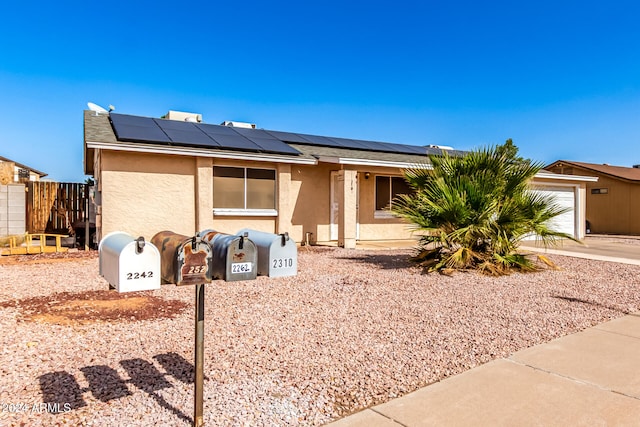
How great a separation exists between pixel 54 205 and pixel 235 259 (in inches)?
572

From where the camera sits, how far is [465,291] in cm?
724

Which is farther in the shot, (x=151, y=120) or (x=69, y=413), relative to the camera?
(x=151, y=120)

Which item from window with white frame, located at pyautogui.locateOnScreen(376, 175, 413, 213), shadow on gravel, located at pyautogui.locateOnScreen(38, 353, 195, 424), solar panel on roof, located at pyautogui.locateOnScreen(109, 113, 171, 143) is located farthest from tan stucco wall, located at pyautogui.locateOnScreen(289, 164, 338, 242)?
shadow on gravel, located at pyautogui.locateOnScreen(38, 353, 195, 424)

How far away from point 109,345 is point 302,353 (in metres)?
1.94

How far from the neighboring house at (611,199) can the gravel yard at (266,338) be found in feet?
57.0

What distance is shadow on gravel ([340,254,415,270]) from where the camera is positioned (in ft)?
31.9

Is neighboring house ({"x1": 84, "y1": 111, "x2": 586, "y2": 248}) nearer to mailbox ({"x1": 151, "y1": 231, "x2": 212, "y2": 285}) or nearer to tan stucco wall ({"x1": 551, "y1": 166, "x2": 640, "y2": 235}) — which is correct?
mailbox ({"x1": 151, "y1": 231, "x2": 212, "y2": 285})

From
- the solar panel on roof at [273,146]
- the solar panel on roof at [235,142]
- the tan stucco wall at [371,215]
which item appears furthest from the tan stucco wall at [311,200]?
the solar panel on roof at [235,142]

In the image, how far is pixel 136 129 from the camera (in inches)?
495

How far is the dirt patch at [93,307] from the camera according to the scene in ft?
17.3

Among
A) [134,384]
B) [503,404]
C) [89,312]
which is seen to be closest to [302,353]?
[134,384]

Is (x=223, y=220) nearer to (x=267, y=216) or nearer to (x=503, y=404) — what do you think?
(x=267, y=216)

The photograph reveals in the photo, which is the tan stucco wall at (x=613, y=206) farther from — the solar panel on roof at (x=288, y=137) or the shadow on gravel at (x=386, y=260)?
the shadow on gravel at (x=386, y=260)

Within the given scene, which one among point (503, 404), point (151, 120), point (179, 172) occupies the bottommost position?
point (503, 404)
